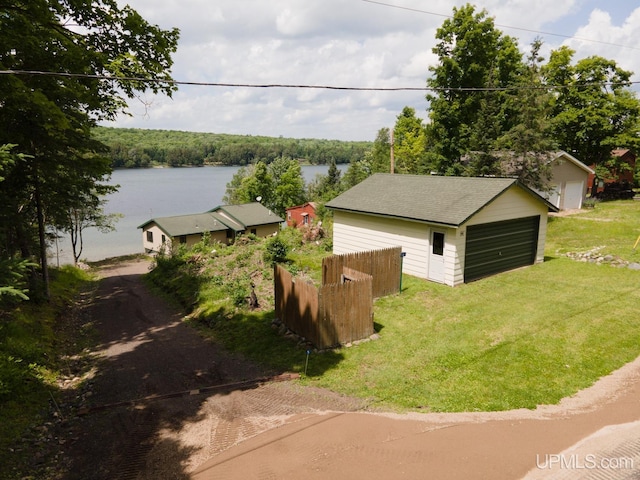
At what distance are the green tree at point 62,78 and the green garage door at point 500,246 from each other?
1423 cm

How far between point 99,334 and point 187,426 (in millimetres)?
9393

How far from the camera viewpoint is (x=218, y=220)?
51312mm

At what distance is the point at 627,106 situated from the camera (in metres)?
38.8

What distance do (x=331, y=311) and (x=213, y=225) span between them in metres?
40.3

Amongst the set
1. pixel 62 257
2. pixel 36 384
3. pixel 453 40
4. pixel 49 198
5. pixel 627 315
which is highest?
pixel 453 40

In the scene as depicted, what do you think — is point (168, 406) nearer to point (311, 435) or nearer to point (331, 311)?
point (311, 435)

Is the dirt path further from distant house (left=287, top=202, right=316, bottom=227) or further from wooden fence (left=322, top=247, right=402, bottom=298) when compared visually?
distant house (left=287, top=202, right=316, bottom=227)

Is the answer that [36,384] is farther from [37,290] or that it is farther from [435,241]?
[435,241]

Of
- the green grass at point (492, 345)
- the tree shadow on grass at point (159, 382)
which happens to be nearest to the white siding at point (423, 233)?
the green grass at point (492, 345)

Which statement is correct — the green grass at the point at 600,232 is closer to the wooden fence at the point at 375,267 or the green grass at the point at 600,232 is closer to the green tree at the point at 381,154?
the wooden fence at the point at 375,267

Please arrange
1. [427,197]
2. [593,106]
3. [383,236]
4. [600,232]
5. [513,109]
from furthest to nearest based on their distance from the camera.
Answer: [593,106]
[513,109]
[600,232]
[383,236]
[427,197]

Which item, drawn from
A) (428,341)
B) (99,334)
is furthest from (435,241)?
(99,334)
